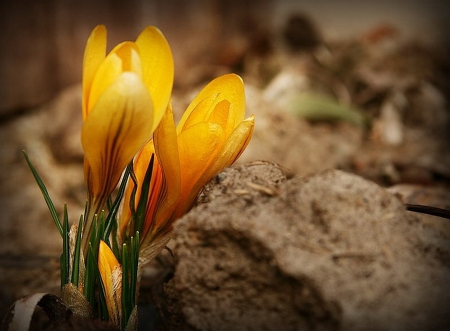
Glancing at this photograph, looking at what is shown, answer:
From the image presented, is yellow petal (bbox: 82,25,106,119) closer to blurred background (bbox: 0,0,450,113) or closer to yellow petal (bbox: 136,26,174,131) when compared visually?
yellow petal (bbox: 136,26,174,131)

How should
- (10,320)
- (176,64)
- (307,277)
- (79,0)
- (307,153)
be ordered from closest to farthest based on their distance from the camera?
1. (307,277)
2. (10,320)
3. (307,153)
4. (79,0)
5. (176,64)

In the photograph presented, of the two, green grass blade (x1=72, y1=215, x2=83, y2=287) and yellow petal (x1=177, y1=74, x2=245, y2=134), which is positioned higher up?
yellow petal (x1=177, y1=74, x2=245, y2=134)

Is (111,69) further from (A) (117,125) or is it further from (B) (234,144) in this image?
(B) (234,144)

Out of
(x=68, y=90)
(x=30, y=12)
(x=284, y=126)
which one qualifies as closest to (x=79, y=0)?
(x=30, y=12)

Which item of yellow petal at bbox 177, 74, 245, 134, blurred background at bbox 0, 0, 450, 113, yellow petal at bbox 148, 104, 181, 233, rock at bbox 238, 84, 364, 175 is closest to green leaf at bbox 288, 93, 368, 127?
rock at bbox 238, 84, 364, 175

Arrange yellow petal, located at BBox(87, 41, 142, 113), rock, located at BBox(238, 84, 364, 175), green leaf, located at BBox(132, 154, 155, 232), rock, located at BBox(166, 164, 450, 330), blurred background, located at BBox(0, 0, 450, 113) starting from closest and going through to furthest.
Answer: rock, located at BBox(166, 164, 450, 330) → yellow petal, located at BBox(87, 41, 142, 113) → green leaf, located at BBox(132, 154, 155, 232) → rock, located at BBox(238, 84, 364, 175) → blurred background, located at BBox(0, 0, 450, 113)

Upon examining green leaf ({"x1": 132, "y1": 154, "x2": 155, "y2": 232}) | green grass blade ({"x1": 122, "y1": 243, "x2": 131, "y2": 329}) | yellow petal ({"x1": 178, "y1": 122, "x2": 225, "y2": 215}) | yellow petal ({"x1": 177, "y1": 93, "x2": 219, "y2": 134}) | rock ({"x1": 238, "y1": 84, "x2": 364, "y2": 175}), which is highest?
yellow petal ({"x1": 177, "y1": 93, "x2": 219, "y2": 134})

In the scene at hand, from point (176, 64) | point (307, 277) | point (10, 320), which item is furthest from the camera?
point (176, 64)

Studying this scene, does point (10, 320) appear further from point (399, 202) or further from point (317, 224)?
point (399, 202)
